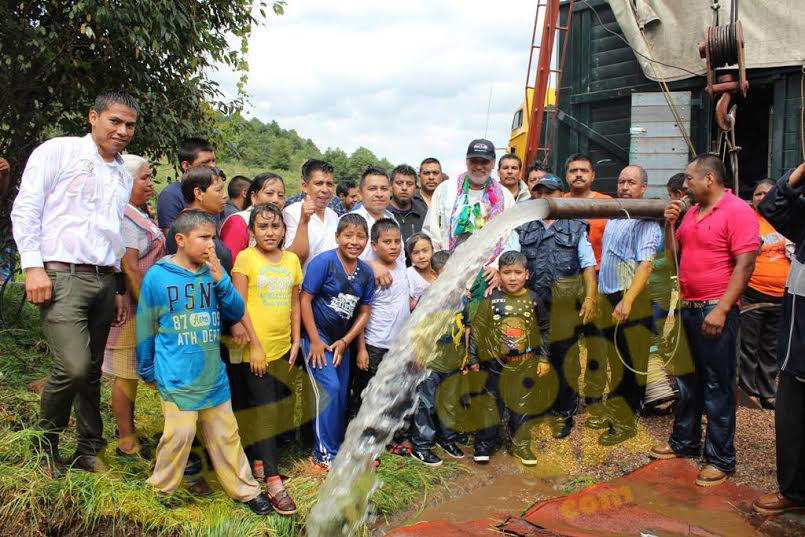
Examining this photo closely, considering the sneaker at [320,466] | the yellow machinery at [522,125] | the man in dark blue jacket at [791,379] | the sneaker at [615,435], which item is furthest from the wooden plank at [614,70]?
the sneaker at [320,466]

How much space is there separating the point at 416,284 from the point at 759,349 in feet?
10.5

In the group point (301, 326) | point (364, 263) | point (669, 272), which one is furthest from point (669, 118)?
point (301, 326)

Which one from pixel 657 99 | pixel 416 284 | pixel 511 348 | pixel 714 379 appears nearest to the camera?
pixel 714 379

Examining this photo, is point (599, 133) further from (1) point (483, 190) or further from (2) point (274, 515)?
(2) point (274, 515)

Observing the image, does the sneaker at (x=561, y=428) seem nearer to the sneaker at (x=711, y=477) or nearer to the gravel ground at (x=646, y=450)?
the gravel ground at (x=646, y=450)

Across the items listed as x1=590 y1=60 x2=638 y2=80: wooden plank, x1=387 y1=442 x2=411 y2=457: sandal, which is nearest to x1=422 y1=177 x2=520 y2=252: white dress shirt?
x1=387 y1=442 x2=411 y2=457: sandal

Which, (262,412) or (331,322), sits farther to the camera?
(331,322)

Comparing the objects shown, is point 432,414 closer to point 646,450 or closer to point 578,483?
point 578,483

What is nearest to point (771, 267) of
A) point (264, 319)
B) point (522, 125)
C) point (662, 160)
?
point (662, 160)

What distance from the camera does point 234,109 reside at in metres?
6.99

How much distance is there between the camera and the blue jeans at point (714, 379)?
409 centimetres

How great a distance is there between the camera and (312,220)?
184 inches

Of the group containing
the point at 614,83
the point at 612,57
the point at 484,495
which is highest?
the point at 612,57

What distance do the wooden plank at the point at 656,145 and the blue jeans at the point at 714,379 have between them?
380 centimetres
